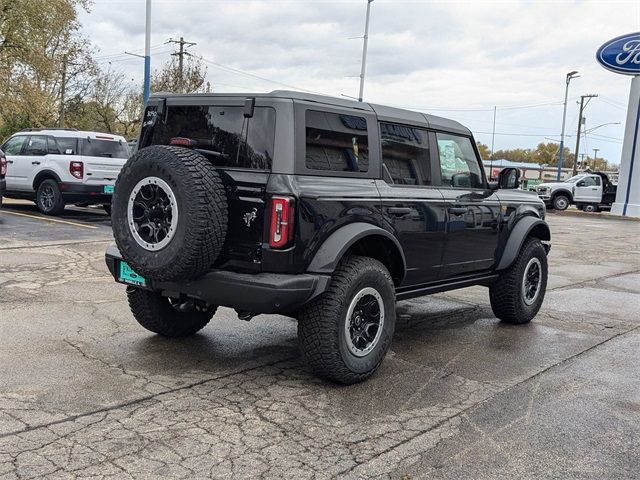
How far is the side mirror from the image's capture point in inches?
235

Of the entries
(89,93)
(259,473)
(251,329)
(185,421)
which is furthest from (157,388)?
(89,93)

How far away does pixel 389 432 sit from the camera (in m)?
3.59

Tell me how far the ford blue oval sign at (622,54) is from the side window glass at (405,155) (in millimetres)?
26370

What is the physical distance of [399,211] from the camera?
4707 millimetres

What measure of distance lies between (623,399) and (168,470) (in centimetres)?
313

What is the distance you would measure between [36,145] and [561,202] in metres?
25.1

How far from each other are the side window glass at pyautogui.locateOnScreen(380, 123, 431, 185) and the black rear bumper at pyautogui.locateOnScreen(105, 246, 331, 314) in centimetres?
123

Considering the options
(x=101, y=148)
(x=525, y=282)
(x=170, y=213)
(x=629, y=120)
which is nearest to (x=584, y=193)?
(x=629, y=120)

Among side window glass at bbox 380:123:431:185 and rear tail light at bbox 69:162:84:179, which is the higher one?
side window glass at bbox 380:123:431:185

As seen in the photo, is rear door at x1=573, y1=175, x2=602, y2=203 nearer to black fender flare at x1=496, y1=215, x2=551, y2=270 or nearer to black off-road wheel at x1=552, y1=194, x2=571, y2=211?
black off-road wheel at x1=552, y1=194, x2=571, y2=211

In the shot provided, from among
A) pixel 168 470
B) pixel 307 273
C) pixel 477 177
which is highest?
pixel 477 177

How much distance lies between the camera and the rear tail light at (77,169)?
1249 centimetres

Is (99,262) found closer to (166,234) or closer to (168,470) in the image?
(166,234)

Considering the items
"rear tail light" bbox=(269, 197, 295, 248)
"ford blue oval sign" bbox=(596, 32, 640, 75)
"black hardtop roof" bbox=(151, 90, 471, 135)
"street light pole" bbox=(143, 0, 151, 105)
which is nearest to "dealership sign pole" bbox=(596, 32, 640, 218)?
"ford blue oval sign" bbox=(596, 32, 640, 75)
